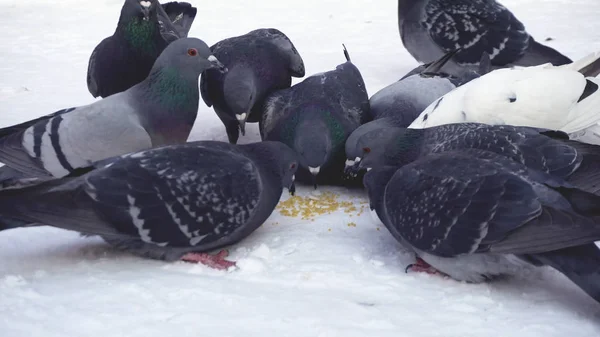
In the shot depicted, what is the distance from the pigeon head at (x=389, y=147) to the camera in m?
4.45

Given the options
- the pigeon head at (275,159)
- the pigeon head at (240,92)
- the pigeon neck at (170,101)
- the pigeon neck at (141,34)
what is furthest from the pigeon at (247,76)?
the pigeon head at (275,159)

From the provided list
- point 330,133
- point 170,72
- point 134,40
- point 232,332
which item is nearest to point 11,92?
point 134,40

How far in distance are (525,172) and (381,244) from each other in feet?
2.77

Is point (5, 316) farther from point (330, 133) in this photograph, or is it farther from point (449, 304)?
point (330, 133)

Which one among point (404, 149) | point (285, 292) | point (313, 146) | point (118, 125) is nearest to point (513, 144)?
point (404, 149)

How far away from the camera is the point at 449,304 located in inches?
135

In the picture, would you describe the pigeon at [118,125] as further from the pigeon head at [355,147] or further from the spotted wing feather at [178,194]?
the pigeon head at [355,147]

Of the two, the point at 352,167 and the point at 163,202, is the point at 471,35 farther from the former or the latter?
the point at 163,202

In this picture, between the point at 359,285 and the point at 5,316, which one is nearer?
the point at 5,316

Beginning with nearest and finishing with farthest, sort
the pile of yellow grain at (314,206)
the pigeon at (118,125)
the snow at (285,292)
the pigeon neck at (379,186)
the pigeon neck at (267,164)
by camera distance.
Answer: the snow at (285,292) < the pigeon neck at (379,186) < the pigeon neck at (267,164) < the pigeon at (118,125) < the pile of yellow grain at (314,206)

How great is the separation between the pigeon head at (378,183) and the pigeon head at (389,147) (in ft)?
0.93

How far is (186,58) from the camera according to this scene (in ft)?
15.7

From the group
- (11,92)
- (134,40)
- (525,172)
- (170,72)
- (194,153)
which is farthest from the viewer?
(11,92)

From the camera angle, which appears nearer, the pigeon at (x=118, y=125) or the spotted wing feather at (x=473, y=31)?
the pigeon at (x=118, y=125)
